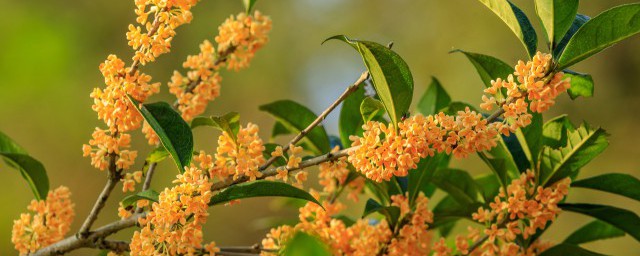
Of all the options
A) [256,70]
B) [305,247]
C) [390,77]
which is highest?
[256,70]

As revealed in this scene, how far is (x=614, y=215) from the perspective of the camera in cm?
103

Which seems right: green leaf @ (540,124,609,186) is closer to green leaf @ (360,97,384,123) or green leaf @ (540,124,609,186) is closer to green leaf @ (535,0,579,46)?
green leaf @ (535,0,579,46)

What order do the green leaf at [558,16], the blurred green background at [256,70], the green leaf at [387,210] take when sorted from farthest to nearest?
the blurred green background at [256,70] → the green leaf at [387,210] → the green leaf at [558,16]

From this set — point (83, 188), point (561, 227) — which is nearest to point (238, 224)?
point (83, 188)

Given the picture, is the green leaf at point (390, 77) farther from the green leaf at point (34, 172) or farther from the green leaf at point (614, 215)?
the green leaf at point (34, 172)

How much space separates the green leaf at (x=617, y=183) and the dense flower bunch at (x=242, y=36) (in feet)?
1.74

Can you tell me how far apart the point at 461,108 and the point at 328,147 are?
0.75ft

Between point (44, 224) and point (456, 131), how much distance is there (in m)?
0.67

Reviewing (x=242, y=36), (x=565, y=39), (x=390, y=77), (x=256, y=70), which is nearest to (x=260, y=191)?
(x=390, y=77)

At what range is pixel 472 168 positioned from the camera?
3.83 meters

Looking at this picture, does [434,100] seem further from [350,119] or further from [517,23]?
[517,23]

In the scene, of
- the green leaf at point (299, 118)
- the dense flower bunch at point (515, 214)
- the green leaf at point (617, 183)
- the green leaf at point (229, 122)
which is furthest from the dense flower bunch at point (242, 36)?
the green leaf at point (617, 183)

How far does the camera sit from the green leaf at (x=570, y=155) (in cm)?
98

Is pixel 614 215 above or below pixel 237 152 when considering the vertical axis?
below
